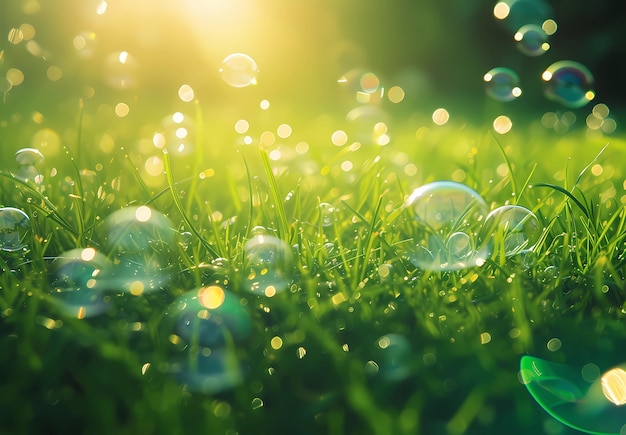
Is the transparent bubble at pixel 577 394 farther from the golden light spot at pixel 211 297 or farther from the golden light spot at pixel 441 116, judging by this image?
the golden light spot at pixel 441 116

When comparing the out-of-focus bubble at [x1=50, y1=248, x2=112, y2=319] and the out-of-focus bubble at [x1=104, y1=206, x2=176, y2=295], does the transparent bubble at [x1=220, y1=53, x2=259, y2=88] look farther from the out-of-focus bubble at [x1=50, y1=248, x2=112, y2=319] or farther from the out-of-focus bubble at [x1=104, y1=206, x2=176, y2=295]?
the out-of-focus bubble at [x1=50, y1=248, x2=112, y2=319]

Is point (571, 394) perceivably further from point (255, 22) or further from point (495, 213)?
point (255, 22)

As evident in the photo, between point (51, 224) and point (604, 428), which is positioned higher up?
point (51, 224)

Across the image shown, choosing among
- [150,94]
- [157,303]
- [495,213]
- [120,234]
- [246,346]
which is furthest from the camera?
[150,94]

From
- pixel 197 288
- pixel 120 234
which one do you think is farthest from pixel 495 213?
pixel 120 234


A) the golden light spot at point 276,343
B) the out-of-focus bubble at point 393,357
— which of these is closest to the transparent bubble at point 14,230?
the golden light spot at point 276,343

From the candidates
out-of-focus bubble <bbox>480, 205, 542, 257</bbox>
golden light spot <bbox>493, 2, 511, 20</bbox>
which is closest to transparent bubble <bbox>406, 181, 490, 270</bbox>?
out-of-focus bubble <bbox>480, 205, 542, 257</bbox>
